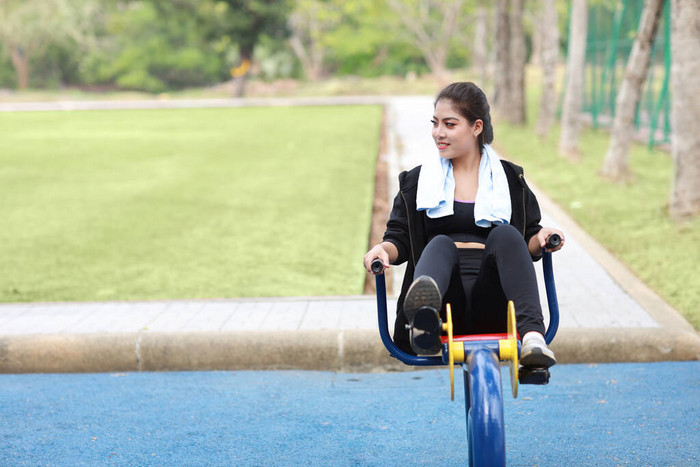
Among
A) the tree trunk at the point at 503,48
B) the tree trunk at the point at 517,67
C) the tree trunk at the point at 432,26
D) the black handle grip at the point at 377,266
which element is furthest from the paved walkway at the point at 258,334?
the tree trunk at the point at 432,26

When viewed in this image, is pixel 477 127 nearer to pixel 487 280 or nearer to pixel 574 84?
pixel 487 280

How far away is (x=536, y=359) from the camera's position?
9.50 feet


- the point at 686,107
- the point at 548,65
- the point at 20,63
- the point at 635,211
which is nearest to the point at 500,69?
the point at 548,65

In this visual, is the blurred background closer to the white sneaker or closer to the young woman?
the young woman

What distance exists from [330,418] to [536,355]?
5.65 ft

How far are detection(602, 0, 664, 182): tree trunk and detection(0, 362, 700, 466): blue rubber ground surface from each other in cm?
718

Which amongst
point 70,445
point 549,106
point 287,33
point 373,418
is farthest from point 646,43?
point 287,33

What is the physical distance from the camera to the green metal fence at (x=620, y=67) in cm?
1535

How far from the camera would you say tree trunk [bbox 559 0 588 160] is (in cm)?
1488

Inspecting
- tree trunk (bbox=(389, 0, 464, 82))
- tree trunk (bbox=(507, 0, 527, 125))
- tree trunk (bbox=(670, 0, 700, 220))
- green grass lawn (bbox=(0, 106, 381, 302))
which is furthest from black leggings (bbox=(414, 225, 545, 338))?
tree trunk (bbox=(389, 0, 464, 82))

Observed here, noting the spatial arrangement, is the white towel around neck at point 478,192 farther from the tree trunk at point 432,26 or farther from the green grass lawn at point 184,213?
the tree trunk at point 432,26

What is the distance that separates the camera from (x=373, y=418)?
4.36 meters

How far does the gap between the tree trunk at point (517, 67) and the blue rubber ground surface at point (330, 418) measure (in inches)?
630

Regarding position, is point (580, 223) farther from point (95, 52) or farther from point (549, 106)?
point (95, 52)
